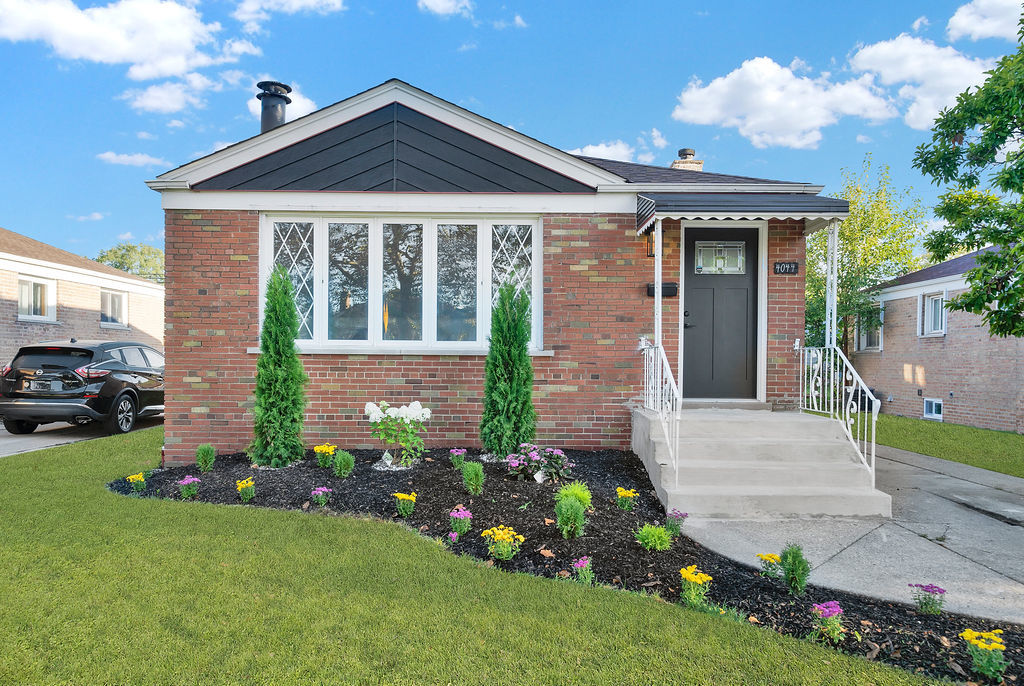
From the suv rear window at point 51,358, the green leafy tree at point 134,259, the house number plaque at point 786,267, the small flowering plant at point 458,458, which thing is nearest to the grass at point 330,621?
the small flowering plant at point 458,458

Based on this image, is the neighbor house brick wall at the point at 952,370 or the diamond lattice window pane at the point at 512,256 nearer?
the diamond lattice window pane at the point at 512,256

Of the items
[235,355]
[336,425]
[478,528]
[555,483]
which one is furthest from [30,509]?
[555,483]

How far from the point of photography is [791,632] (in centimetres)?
255

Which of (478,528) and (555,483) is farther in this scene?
(555,483)

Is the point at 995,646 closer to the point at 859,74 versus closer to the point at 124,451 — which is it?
the point at 124,451

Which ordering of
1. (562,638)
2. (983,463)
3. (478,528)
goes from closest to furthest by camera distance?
(562,638)
(478,528)
(983,463)

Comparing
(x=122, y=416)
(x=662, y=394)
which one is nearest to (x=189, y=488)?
(x=662, y=394)

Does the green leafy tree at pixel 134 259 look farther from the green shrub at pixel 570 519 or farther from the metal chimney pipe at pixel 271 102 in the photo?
the green shrub at pixel 570 519

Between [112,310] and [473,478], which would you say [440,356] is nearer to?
[473,478]

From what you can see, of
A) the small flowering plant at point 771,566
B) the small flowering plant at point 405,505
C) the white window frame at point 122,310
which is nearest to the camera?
the small flowering plant at point 771,566

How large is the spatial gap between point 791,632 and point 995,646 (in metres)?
0.75

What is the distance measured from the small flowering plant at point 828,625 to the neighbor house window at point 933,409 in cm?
1506

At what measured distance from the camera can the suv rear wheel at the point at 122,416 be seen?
30.4ft

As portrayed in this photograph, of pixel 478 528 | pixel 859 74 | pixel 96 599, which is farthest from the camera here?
pixel 859 74
